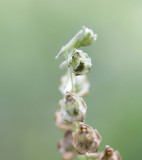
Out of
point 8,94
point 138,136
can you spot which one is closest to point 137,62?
point 138,136

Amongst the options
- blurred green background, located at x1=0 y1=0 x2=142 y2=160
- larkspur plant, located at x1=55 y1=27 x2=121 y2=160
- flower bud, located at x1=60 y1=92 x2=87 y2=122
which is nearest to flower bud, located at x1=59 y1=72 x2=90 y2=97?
larkspur plant, located at x1=55 y1=27 x2=121 y2=160

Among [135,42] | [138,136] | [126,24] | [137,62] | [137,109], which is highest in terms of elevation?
[126,24]

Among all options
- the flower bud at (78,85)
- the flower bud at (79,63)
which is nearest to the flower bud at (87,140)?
the flower bud at (79,63)

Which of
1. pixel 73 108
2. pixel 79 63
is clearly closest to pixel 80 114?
pixel 73 108

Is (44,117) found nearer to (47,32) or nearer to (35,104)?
(35,104)

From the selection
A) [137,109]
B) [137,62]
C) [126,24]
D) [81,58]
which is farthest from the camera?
[126,24]

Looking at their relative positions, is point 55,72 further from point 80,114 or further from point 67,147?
point 80,114

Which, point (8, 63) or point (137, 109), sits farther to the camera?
point (8, 63)
